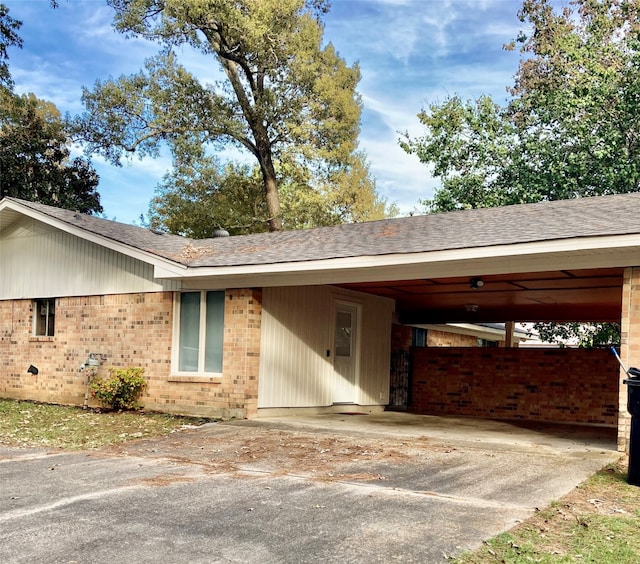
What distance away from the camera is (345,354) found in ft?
52.1

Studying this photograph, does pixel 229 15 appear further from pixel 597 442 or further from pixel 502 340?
pixel 597 442

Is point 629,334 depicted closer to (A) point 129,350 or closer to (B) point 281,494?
(B) point 281,494

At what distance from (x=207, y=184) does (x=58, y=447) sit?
2333 centimetres

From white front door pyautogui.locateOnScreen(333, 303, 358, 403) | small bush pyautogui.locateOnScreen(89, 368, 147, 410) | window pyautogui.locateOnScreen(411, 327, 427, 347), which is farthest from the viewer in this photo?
window pyautogui.locateOnScreen(411, 327, 427, 347)

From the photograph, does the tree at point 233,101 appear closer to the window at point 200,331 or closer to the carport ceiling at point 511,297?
the carport ceiling at point 511,297

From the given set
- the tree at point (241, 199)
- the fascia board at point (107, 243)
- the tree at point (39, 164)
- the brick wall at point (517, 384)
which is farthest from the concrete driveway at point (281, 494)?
the tree at point (39, 164)

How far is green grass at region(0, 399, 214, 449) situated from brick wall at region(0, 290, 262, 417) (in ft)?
1.62

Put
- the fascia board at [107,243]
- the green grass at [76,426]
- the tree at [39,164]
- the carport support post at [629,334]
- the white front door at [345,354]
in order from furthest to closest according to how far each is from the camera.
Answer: the tree at [39,164] < the white front door at [345,354] < the fascia board at [107,243] < the green grass at [76,426] < the carport support post at [629,334]

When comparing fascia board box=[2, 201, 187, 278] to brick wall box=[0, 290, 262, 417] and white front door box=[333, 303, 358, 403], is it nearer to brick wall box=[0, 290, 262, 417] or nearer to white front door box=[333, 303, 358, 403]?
brick wall box=[0, 290, 262, 417]

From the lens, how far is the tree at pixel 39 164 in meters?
30.0

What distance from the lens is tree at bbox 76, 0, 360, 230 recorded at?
2892cm

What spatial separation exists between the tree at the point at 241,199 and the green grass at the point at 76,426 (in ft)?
55.9

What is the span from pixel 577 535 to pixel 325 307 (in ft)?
32.2

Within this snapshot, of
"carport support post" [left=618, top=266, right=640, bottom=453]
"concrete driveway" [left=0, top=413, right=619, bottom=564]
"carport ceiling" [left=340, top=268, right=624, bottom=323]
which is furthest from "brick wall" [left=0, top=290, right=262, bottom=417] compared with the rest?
"carport support post" [left=618, top=266, right=640, bottom=453]
